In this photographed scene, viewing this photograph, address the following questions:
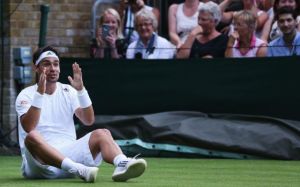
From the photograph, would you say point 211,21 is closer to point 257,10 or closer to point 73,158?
point 257,10

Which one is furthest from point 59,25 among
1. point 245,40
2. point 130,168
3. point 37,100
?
point 130,168

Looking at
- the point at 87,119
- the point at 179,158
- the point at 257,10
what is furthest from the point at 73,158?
the point at 257,10

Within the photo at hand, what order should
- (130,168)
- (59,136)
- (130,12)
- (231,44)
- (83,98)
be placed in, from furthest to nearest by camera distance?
(130,12) → (231,44) → (59,136) → (83,98) → (130,168)

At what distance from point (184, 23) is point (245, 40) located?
4.91 feet

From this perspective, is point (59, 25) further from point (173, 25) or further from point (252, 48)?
point (252, 48)

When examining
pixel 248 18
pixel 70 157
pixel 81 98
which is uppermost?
pixel 248 18

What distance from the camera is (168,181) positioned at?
31.1 ft

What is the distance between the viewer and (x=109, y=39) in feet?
49.8

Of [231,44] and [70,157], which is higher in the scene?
[231,44]

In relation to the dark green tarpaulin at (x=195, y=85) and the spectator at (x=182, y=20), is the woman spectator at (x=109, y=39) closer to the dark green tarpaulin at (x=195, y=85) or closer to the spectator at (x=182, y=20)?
the dark green tarpaulin at (x=195, y=85)

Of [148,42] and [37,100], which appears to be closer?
[37,100]

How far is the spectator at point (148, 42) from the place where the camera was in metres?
14.7

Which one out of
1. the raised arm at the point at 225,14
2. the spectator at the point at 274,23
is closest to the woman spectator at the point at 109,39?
the raised arm at the point at 225,14

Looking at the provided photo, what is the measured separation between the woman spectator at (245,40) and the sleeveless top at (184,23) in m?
1.08
